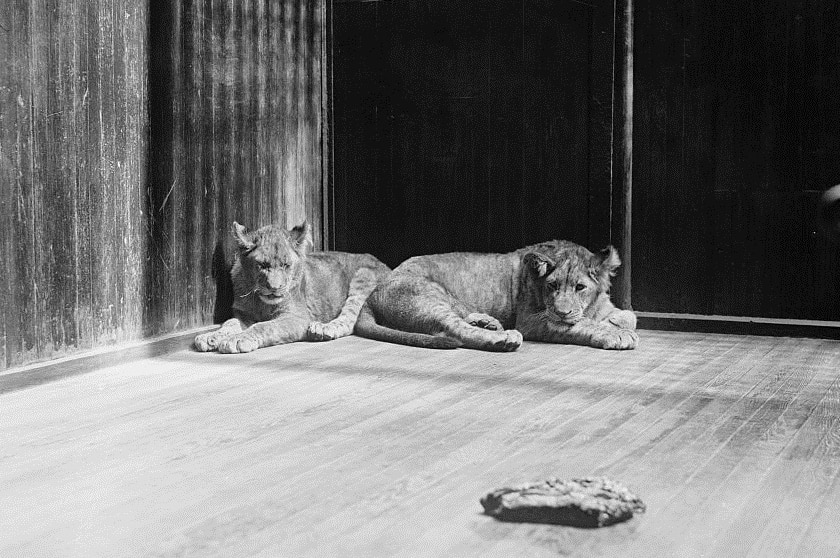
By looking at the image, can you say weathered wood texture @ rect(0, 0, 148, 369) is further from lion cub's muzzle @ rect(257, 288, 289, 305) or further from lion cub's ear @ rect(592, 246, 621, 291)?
lion cub's ear @ rect(592, 246, 621, 291)

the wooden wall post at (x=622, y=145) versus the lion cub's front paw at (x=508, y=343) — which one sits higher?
the wooden wall post at (x=622, y=145)

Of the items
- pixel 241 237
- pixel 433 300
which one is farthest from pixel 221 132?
pixel 433 300

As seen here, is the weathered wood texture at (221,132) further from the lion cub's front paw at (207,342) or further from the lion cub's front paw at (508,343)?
the lion cub's front paw at (508,343)

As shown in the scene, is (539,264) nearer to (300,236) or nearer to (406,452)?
(300,236)

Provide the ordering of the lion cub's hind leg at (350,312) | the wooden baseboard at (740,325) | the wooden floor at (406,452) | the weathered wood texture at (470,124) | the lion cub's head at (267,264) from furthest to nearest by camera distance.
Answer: the weathered wood texture at (470,124)
the wooden baseboard at (740,325)
the lion cub's hind leg at (350,312)
the lion cub's head at (267,264)
the wooden floor at (406,452)

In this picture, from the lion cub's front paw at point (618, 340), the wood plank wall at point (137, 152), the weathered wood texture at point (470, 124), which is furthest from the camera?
the weathered wood texture at point (470, 124)

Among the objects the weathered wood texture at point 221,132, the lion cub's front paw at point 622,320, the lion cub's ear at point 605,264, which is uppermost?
the weathered wood texture at point 221,132

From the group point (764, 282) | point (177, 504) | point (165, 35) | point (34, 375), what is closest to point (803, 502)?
point (177, 504)

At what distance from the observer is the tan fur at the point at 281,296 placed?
19.9 feet

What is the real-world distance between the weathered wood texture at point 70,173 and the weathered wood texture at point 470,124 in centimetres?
221

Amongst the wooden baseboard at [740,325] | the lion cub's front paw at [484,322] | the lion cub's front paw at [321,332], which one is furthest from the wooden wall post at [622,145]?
the lion cub's front paw at [321,332]

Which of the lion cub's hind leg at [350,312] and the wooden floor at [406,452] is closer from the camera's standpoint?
the wooden floor at [406,452]

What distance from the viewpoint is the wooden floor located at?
2666 millimetres

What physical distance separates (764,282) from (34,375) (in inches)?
172
